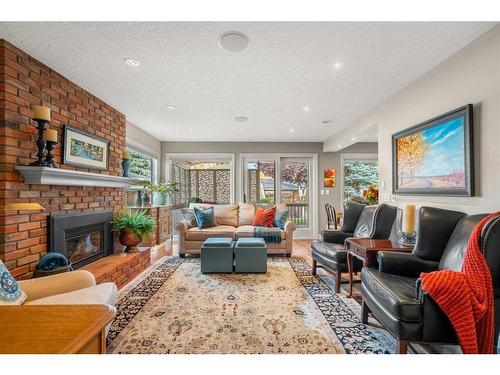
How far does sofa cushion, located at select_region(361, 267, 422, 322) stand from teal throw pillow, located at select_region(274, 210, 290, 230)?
2504 millimetres

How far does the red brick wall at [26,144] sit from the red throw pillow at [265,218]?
111 inches

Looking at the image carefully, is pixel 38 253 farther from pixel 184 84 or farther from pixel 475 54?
pixel 475 54

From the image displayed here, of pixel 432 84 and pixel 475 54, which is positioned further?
pixel 432 84

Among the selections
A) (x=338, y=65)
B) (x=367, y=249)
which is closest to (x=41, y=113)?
(x=338, y=65)

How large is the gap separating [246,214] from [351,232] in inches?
84.6

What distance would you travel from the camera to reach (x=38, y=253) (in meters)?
2.25

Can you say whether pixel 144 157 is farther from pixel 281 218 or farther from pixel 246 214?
pixel 281 218

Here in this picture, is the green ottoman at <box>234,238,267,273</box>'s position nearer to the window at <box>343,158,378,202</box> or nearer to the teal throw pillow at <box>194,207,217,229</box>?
the teal throw pillow at <box>194,207,217,229</box>

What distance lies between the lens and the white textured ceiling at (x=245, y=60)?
178cm

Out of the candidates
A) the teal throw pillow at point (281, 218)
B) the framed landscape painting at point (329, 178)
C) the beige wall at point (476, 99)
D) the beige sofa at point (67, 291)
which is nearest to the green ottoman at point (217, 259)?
the teal throw pillow at point (281, 218)

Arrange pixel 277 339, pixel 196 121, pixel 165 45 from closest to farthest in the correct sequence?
pixel 277 339 < pixel 165 45 < pixel 196 121

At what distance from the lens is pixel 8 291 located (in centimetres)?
141
